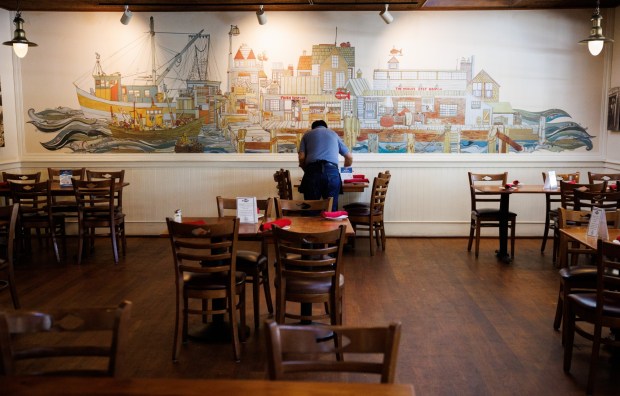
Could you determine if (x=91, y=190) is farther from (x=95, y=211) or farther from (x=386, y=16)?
(x=386, y=16)

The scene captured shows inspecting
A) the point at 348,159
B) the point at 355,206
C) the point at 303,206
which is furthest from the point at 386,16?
the point at 303,206

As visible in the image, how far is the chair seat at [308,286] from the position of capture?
167 inches

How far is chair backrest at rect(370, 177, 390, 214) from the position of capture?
7.47 metres

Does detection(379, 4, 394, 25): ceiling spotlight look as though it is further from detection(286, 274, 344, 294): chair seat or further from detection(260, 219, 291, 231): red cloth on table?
detection(286, 274, 344, 294): chair seat

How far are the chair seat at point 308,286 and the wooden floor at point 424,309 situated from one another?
0.58 m

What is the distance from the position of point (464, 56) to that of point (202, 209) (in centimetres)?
435

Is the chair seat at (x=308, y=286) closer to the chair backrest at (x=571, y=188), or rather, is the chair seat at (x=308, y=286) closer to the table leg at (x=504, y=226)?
the table leg at (x=504, y=226)

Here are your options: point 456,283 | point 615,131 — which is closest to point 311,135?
point 456,283

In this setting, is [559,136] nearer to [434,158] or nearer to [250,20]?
[434,158]

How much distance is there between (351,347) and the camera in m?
2.10

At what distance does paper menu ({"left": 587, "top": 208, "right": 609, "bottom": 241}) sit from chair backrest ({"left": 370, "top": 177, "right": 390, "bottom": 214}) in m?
3.20

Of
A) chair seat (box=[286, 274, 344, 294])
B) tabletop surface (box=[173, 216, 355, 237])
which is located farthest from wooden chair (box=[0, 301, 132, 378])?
tabletop surface (box=[173, 216, 355, 237])

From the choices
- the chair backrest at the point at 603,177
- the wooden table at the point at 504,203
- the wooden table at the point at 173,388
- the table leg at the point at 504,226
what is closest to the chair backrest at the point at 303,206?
the wooden table at the point at 504,203

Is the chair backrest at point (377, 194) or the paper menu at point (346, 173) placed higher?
the paper menu at point (346, 173)
